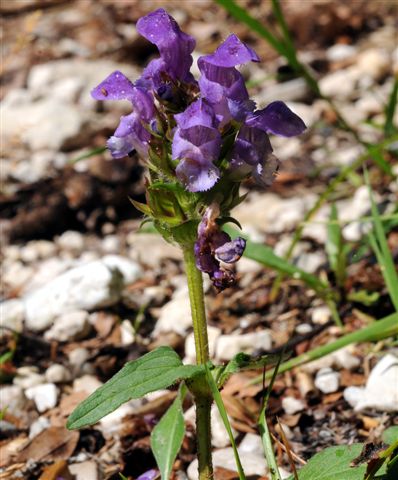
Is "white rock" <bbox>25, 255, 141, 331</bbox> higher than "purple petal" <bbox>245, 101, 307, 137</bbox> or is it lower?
lower

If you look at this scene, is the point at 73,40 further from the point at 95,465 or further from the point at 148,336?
the point at 95,465

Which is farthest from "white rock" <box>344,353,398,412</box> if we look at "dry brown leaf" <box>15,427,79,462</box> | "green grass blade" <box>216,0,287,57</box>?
"green grass blade" <box>216,0,287,57</box>

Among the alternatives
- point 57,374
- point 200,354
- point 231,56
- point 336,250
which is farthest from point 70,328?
point 231,56

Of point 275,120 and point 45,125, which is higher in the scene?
point 275,120

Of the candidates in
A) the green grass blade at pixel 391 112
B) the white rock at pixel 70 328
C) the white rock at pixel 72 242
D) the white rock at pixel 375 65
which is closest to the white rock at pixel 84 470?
the white rock at pixel 70 328

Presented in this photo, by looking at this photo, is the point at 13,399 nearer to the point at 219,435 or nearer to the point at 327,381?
the point at 219,435

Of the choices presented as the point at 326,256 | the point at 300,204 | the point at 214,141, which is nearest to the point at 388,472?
the point at 214,141

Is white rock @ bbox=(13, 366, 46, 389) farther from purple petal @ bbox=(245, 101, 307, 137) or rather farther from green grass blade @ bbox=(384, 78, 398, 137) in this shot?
green grass blade @ bbox=(384, 78, 398, 137)
